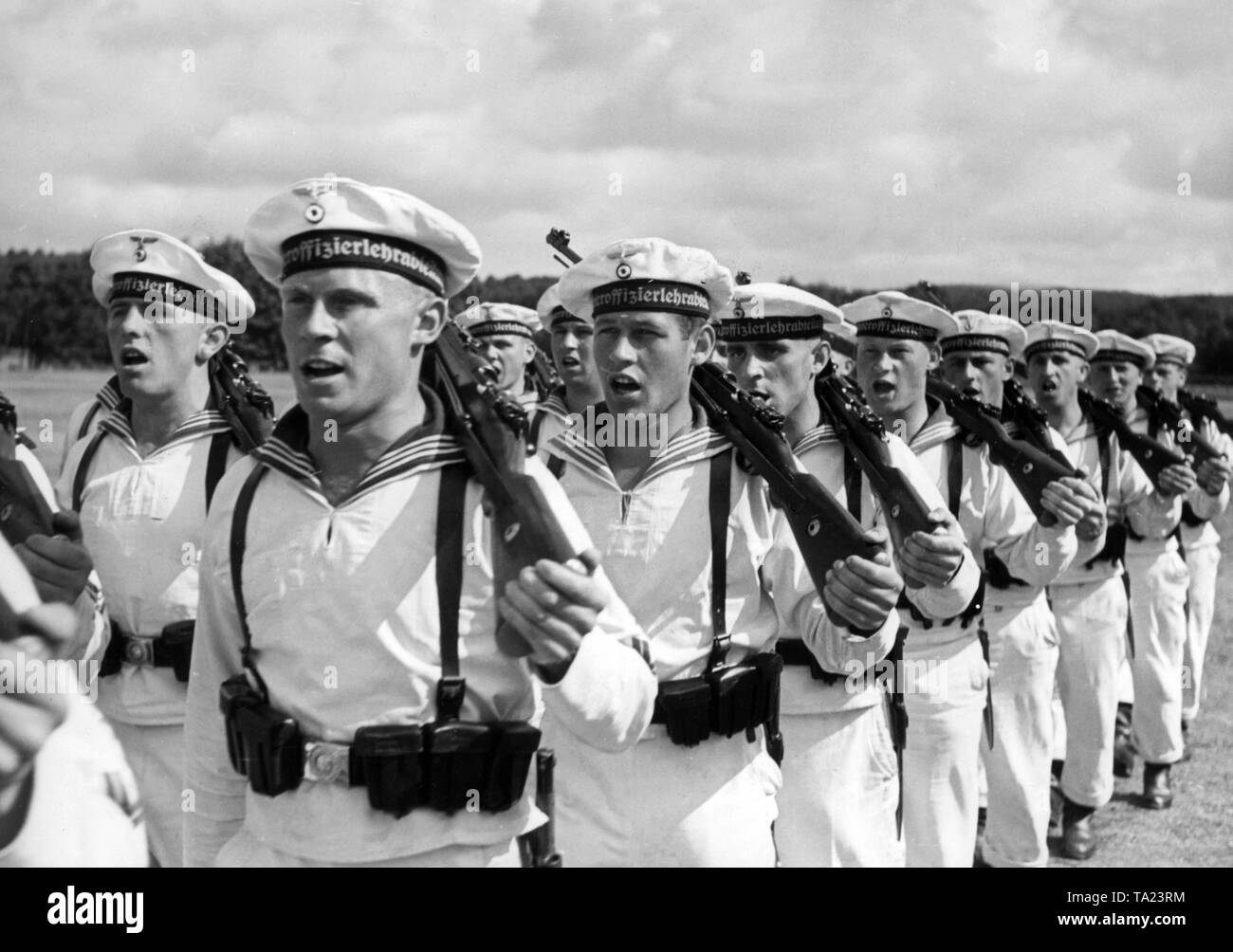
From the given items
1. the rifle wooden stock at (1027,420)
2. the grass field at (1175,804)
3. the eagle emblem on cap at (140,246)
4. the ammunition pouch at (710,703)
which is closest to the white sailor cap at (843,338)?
the rifle wooden stock at (1027,420)

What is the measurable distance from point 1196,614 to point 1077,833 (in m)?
3.92

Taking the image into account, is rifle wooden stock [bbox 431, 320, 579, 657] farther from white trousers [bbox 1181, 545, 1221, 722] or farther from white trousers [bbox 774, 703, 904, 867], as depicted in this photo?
white trousers [bbox 1181, 545, 1221, 722]

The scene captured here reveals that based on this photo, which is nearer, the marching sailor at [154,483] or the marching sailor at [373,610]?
the marching sailor at [373,610]

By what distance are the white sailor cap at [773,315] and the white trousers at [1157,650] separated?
5.13 metres

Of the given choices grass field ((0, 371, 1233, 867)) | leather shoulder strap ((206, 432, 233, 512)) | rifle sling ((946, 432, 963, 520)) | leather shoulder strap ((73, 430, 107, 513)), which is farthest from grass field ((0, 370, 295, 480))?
rifle sling ((946, 432, 963, 520))

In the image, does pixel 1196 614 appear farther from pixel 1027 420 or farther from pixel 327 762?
pixel 327 762

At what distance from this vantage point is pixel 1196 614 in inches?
456

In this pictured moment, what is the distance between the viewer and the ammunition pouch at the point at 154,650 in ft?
16.0

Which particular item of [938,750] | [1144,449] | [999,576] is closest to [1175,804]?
[1144,449]

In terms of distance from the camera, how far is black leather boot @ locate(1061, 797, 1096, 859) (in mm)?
8203

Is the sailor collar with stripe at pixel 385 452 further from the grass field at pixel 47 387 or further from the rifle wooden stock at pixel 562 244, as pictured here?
the grass field at pixel 47 387

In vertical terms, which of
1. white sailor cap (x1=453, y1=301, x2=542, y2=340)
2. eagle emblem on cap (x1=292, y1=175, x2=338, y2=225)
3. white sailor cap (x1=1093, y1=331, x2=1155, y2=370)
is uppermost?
white sailor cap (x1=453, y1=301, x2=542, y2=340)

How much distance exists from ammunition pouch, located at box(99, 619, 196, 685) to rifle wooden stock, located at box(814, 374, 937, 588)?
2429mm

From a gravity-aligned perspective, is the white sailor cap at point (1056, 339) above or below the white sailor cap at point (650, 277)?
above
